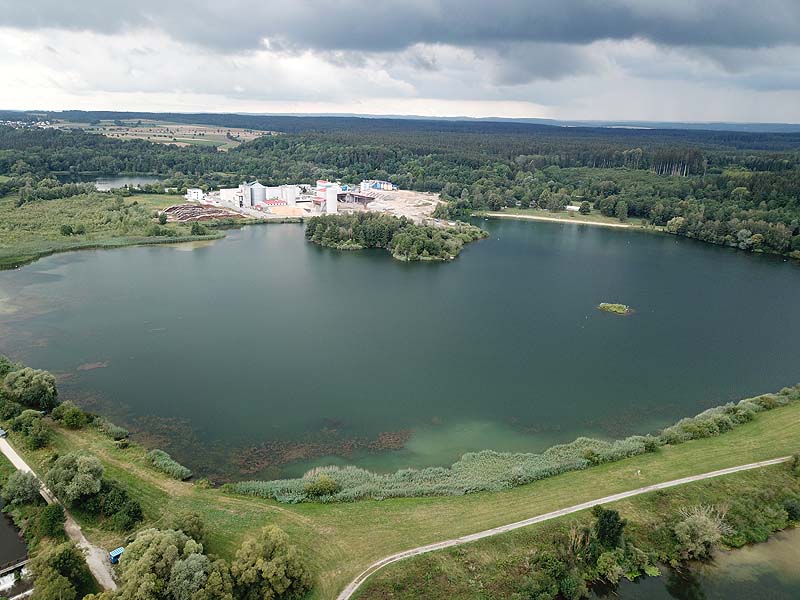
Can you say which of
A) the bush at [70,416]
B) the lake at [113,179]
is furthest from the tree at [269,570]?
the lake at [113,179]

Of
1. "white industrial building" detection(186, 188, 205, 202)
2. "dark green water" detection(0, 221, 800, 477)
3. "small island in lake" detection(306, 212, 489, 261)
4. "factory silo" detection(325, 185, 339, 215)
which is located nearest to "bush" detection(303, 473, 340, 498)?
"dark green water" detection(0, 221, 800, 477)

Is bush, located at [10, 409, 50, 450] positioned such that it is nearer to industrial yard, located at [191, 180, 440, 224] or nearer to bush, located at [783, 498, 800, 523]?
bush, located at [783, 498, 800, 523]

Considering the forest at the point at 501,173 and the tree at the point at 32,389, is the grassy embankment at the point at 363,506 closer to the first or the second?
the tree at the point at 32,389

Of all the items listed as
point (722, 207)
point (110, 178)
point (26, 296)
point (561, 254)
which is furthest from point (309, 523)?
point (110, 178)

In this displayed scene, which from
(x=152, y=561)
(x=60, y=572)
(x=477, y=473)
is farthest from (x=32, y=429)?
(x=477, y=473)

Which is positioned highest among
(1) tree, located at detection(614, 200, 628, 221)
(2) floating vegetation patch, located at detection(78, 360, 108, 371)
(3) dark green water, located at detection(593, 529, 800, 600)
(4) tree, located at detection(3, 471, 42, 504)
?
(1) tree, located at detection(614, 200, 628, 221)

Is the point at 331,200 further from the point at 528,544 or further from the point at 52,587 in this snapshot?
the point at 52,587

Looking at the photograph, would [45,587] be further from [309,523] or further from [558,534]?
[558,534]
